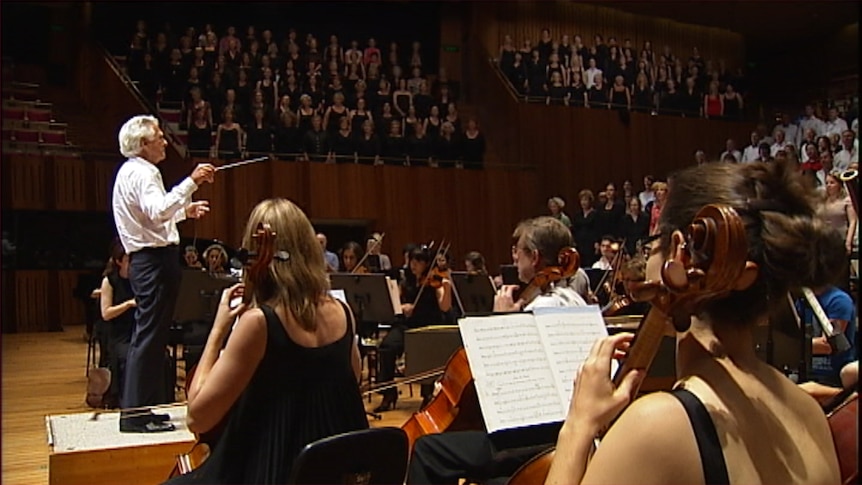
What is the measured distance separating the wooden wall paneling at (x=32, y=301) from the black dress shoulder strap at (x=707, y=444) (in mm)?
10005

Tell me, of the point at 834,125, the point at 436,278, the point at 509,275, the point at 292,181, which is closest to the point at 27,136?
the point at 292,181

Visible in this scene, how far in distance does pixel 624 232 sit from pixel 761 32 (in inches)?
331

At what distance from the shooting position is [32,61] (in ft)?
39.3

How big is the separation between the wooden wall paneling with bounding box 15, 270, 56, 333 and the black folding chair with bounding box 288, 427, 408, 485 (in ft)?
29.5

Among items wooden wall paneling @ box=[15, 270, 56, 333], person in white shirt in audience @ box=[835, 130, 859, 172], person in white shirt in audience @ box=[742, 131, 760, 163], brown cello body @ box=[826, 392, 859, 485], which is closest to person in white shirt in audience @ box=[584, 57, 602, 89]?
person in white shirt in audience @ box=[742, 131, 760, 163]

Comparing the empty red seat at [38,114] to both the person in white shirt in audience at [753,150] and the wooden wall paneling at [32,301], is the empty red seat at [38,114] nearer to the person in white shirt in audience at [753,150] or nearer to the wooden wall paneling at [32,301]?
the wooden wall paneling at [32,301]

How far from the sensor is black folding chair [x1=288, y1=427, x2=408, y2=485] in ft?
5.70

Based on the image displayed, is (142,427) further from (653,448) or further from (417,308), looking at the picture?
(653,448)

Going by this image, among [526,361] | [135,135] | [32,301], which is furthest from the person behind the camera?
[32,301]

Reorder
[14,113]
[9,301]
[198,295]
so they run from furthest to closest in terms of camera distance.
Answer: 1. [14,113]
2. [9,301]
3. [198,295]

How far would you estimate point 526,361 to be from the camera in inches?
86.7

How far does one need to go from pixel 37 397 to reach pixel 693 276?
5.56 m

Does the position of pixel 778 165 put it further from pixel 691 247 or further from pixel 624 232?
pixel 624 232

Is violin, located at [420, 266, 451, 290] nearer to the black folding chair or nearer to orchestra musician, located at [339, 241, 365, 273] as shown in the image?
orchestra musician, located at [339, 241, 365, 273]
